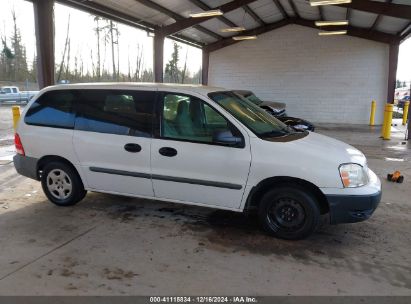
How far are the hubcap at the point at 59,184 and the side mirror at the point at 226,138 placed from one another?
2205mm

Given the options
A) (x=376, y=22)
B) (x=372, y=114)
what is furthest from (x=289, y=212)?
(x=372, y=114)

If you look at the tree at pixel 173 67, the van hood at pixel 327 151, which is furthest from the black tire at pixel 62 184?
the tree at pixel 173 67

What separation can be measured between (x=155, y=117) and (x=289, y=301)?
8.19ft

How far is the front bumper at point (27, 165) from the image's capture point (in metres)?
5.01

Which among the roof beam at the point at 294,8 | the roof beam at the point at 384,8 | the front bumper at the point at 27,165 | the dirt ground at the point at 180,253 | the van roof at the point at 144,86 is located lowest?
the dirt ground at the point at 180,253

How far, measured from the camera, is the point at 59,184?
497 centimetres

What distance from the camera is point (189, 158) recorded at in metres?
4.14

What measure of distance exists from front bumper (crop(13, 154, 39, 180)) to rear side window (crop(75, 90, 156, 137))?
0.87 meters

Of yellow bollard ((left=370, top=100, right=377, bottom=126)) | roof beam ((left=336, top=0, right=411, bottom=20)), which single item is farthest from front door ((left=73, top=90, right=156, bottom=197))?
yellow bollard ((left=370, top=100, right=377, bottom=126))

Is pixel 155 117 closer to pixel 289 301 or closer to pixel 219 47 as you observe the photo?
pixel 289 301

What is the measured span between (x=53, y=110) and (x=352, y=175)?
3.79m

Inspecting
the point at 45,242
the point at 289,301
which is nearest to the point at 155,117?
the point at 45,242

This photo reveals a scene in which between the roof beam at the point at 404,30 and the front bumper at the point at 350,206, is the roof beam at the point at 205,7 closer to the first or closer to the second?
the roof beam at the point at 404,30

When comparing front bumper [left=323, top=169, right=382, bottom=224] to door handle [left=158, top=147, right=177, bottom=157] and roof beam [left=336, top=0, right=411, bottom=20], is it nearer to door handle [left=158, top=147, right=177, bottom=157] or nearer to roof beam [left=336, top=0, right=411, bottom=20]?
door handle [left=158, top=147, right=177, bottom=157]
